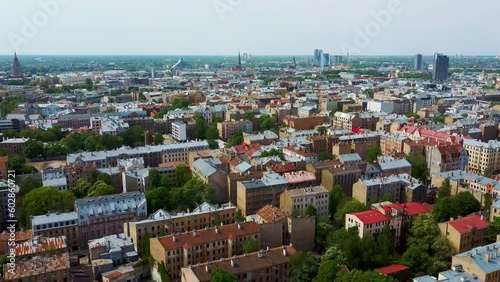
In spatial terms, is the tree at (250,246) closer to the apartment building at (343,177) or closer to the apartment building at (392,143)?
the apartment building at (343,177)

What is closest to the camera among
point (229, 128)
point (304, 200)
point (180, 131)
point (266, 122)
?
point (304, 200)

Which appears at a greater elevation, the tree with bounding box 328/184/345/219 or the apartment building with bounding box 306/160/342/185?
the apartment building with bounding box 306/160/342/185

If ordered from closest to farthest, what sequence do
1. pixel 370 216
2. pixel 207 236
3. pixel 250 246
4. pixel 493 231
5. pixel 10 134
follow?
pixel 250 246 → pixel 207 236 → pixel 493 231 → pixel 370 216 → pixel 10 134

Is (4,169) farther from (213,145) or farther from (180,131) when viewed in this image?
(180,131)

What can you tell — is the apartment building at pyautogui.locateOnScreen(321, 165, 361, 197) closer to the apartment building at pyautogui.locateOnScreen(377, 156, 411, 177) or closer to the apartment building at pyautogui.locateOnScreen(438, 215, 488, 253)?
the apartment building at pyautogui.locateOnScreen(377, 156, 411, 177)

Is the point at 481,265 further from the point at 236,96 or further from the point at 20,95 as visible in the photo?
the point at 20,95

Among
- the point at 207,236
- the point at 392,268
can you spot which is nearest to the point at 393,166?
the point at 392,268

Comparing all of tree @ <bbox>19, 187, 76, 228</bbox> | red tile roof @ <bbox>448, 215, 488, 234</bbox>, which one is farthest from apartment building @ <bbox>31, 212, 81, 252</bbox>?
red tile roof @ <bbox>448, 215, 488, 234</bbox>
